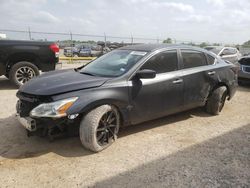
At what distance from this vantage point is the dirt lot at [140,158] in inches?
119

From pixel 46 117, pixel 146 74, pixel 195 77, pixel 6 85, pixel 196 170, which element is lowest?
pixel 196 170

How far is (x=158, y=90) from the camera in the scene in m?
4.27

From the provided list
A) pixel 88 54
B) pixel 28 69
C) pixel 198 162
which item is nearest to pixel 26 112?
pixel 198 162

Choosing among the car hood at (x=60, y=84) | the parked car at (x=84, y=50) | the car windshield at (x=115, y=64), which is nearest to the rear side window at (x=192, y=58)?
the car windshield at (x=115, y=64)

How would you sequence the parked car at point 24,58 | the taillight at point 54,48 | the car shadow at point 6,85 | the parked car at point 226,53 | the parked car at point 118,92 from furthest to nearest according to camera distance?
the parked car at point 226,53
the taillight at point 54,48
the car shadow at point 6,85
the parked car at point 24,58
the parked car at point 118,92

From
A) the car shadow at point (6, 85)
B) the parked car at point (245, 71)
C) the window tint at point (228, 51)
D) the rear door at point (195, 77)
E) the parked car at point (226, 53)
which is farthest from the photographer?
the window tint at point (228, 51)

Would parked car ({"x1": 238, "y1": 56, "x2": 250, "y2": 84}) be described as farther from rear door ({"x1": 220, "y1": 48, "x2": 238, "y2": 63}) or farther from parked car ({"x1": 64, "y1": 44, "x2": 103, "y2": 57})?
parked car ({"x1": 64, "y1": 44, "x2": 103, "y2": 57})

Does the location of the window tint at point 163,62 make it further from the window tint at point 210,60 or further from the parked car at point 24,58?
the parked car at point 24,58

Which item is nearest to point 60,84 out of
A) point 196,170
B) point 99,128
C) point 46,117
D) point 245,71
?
point 46,117

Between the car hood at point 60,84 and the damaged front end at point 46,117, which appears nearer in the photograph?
the damaged front end at point 46,117

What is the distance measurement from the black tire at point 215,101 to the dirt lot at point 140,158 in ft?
1.83

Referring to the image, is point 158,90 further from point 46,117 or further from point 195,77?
point 46,117

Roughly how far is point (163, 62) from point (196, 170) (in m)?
2.00

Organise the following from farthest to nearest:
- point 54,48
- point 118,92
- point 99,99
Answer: point 54,48, point 118,92, point 99,99
